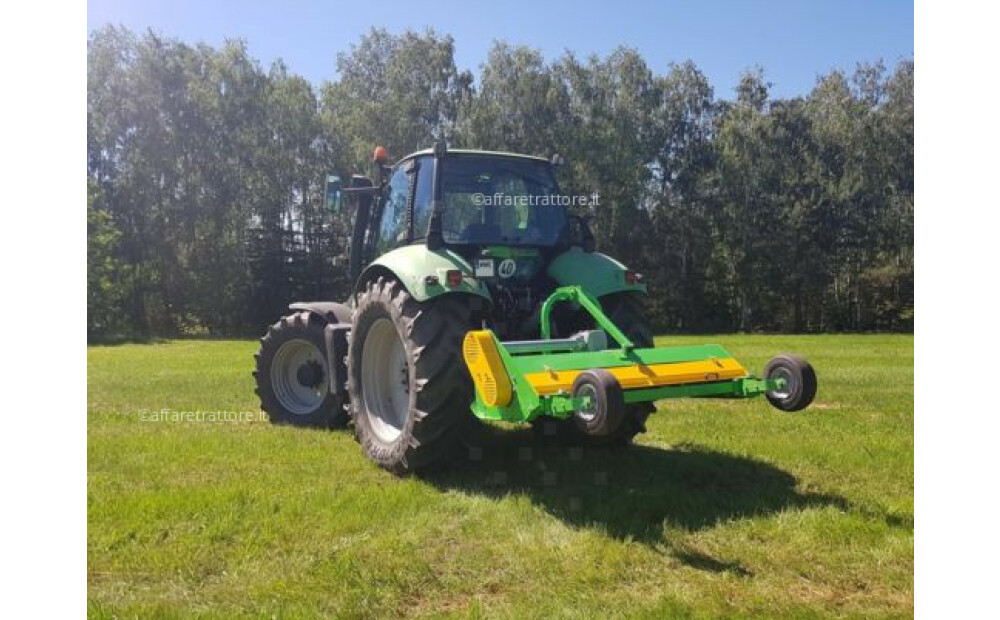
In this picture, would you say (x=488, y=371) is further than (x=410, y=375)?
No

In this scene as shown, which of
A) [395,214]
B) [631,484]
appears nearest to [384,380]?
[395,214]

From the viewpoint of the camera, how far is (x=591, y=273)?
18.6ft

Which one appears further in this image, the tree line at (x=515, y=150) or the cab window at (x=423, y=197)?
the tree line at (x=515, y=150)

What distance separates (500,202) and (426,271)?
3.66ft

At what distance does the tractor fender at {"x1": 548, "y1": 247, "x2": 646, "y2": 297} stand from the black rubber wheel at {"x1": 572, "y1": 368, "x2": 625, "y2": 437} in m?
1.79

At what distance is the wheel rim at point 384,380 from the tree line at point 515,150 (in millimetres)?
14230

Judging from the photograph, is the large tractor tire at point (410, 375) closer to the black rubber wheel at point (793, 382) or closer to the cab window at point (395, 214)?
the cab window at point (395, 214)

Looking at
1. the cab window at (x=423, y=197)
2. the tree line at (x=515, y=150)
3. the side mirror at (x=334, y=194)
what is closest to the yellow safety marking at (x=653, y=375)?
the cab window at (x=423, y=197)

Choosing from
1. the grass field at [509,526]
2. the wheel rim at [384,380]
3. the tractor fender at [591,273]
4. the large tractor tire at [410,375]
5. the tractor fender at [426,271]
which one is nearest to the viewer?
the grass field at [509,526]

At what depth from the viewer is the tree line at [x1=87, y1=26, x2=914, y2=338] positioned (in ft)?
68.1

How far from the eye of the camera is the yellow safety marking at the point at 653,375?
4.25 metres

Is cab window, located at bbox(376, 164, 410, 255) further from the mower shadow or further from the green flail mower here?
the green flail mower

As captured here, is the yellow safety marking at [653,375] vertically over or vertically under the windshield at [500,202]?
under

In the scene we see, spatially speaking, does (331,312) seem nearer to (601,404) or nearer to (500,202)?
(500,202)
